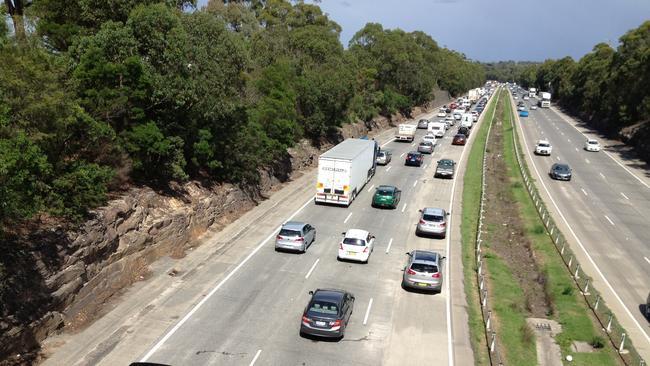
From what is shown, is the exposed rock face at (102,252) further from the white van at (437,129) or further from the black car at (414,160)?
the white van at (437,129)

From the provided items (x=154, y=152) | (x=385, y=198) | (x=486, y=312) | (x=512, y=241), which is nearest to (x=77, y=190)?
(x=154, y=152)

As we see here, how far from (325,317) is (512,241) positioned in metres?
19.1

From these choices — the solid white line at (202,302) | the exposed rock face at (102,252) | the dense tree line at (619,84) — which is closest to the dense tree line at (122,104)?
the exposed rock face at (102,252)

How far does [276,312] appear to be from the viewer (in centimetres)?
2167

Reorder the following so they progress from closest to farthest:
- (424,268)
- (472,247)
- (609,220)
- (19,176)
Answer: (19,176) < (424,268) < (472,247) < (609,220)

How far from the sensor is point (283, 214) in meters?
36.7

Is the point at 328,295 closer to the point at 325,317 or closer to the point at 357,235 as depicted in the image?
the point at 325,317

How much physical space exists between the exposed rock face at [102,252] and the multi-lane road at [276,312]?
3.23ft

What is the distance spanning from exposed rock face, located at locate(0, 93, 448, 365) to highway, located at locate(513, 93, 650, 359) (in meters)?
21.1

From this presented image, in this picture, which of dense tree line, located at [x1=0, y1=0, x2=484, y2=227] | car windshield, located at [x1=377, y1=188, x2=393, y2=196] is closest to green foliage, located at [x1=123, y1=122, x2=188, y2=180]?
dense tree line, located at [x1=0, y1=0, x2=484, y2=227]

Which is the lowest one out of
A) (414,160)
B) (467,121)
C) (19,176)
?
(414,160)

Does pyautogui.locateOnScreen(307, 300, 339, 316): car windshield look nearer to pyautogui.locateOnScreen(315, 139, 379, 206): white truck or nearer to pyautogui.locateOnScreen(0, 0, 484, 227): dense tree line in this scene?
pyautogui.locateOnScreen(0, 0, 484, 227): dense tree line

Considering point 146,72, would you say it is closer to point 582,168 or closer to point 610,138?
point 582,168

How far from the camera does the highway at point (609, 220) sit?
85.0ft
